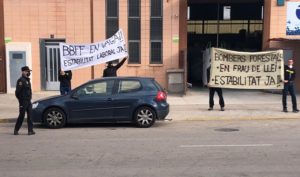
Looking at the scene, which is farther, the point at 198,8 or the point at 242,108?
the point at 198,8

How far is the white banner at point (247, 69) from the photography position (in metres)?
16.5

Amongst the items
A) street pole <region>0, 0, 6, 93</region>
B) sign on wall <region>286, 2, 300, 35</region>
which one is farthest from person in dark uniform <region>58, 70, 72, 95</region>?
sign on wall <region>286, 2, 300, 35</region>

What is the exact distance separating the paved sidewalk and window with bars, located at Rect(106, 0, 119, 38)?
4.16 m

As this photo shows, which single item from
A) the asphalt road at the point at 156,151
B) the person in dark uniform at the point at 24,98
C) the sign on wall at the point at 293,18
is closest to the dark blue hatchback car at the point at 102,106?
the asphalt road at the point at 156,151

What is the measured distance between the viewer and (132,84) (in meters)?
13.2

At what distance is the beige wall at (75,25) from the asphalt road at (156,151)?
916 centimetres

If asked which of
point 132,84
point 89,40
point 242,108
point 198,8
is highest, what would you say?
point 198,8

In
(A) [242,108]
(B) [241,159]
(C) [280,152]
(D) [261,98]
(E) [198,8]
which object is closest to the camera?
(B) [241,159]

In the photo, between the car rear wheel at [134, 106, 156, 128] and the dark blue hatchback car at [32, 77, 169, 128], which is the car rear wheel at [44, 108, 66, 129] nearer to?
the dark blue hatchback car at [32, 77, 169, 128]

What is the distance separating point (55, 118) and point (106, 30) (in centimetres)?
998

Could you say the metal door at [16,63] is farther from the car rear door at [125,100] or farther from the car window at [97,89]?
the car rear door at [125,100]

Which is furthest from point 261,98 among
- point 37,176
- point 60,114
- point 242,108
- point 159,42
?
point 37,176

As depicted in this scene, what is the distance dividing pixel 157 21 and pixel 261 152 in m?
14.0

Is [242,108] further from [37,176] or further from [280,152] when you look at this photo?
[37,176]
